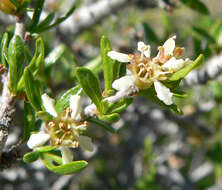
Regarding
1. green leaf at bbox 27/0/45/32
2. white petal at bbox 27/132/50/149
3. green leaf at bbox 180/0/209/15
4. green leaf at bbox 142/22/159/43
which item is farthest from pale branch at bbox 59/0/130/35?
white petal at bbox 27/132/50/149

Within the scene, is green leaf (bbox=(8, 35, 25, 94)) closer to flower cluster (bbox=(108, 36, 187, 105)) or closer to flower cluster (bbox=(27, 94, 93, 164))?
flower cluster (bbox=(27, 94, 93, 164))

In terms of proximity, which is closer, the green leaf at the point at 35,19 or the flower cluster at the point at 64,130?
the flower cluster at the point at 64,130

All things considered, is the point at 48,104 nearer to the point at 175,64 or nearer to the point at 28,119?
the point at 28,119

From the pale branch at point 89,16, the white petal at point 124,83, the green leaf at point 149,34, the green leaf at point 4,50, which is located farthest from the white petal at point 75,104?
the pale branch at point 89,16

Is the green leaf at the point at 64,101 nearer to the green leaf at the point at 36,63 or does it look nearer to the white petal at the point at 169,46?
the green leaf at the point at 36,63

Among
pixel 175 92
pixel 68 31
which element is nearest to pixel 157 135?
pixel 68 31

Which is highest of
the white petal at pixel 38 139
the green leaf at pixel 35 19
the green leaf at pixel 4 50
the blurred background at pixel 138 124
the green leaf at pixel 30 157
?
the green leaf at pixel 35 19
